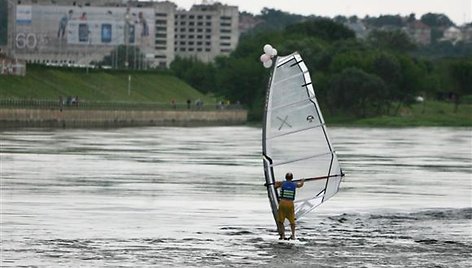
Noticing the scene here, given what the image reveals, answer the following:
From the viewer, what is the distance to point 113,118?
5335 inches

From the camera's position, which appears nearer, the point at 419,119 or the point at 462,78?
the point at 419,119

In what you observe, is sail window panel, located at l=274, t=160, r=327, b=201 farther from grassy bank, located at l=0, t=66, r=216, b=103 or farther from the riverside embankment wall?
grassy bank, located at l=0, t=66, r=216, b=103

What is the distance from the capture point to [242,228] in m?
33.4

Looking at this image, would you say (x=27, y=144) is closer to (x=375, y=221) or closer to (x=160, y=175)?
(x=160, y=175)

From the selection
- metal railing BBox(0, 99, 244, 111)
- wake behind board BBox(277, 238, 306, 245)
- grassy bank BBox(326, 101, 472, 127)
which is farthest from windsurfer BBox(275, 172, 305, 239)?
grassy bank BBox(326, 101, 472, 127)

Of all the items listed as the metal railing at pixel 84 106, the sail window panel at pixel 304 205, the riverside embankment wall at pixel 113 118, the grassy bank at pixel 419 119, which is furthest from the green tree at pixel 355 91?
the sail window panel at pixel 304 205

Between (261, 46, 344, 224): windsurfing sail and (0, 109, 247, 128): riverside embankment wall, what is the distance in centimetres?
7944

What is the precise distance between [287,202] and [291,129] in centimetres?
149

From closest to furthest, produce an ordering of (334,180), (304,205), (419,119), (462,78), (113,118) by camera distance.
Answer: (334,180) → (304,205) → (113,118) → (419,119) → (462,78)

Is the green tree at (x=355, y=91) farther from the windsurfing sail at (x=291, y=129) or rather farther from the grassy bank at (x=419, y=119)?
the windsurfing sail at (x=291, y=129)

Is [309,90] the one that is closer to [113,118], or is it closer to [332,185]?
[332,185]

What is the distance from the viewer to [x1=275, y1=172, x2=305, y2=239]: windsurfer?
30188 millimetres

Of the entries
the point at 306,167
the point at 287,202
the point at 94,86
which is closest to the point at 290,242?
the point at 287,202

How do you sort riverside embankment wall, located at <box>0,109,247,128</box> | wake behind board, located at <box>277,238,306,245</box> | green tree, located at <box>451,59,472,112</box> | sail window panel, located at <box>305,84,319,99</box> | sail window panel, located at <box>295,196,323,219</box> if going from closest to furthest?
wake behind board, located at <box>277,238,306,245</box>, sail window panel, located at <box>305,84,319,99</box>, sail window panel, located at <box>295,196,323,219</box>, riverside embankment wall, located at <box>0,109,247,128</box>, green tree, located at <box>451,59,472,112</box>
